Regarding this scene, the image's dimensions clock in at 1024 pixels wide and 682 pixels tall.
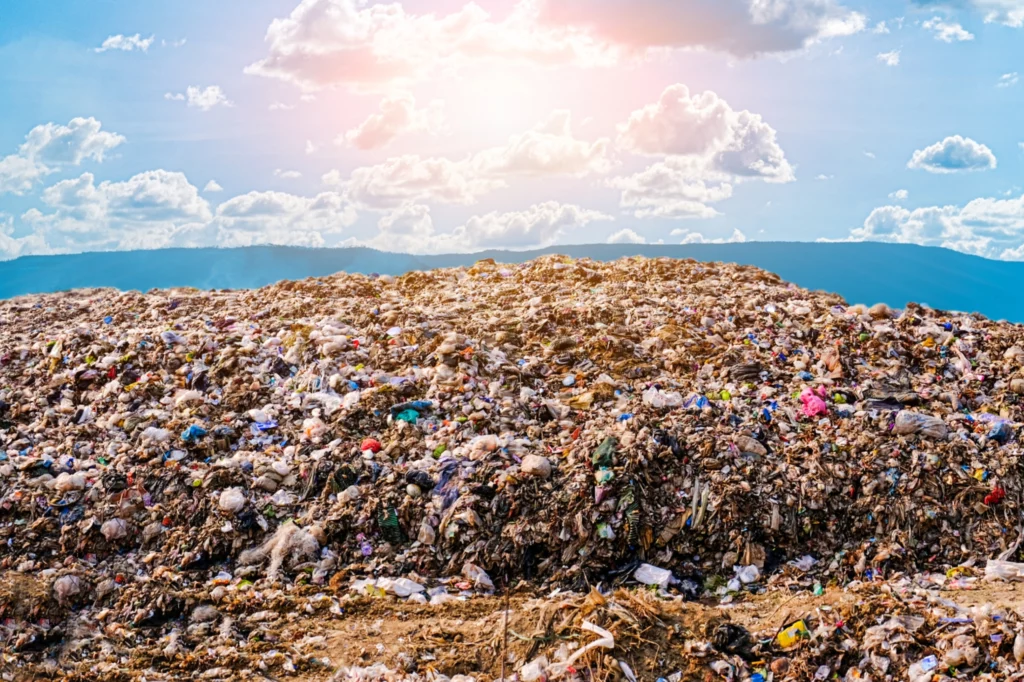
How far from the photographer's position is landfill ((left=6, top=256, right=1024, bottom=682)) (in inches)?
178

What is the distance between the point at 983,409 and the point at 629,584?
11.6 feet

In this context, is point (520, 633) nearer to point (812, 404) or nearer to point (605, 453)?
point (605, 453)

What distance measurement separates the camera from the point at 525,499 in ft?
18.7

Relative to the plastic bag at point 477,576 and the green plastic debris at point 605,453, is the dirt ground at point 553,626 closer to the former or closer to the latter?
the plastic bag at point 477,576

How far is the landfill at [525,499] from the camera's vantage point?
453 cm

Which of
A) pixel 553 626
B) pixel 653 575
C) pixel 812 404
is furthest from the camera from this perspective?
pixel 812 404

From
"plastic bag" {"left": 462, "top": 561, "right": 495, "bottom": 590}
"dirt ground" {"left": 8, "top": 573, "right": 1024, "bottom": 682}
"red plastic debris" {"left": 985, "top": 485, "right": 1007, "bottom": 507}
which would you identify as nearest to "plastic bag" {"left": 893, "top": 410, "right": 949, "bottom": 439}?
"red plastic debris" {"left": 985, "top": 485, "right": 1007, "bottom": 507}

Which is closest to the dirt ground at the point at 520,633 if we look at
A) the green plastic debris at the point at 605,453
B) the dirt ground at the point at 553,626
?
the dirt ground at the point at 553,626

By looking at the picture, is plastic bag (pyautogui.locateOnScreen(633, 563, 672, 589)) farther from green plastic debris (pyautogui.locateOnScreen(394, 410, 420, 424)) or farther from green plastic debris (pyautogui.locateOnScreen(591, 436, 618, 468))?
green plastic debris (pyautogui.locateOnScreen(394, 410, 420, 424))

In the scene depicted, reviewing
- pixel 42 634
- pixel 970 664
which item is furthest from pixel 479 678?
pixel 42 634

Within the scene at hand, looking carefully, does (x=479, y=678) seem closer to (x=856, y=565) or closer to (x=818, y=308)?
(x=856, y=565)

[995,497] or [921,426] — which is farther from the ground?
[921,426]

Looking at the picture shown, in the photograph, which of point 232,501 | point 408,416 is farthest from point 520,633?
point 232,501

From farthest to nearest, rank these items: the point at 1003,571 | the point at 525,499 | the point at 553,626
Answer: the point at 525,499, the point at 1003,571, the point at 553,626
